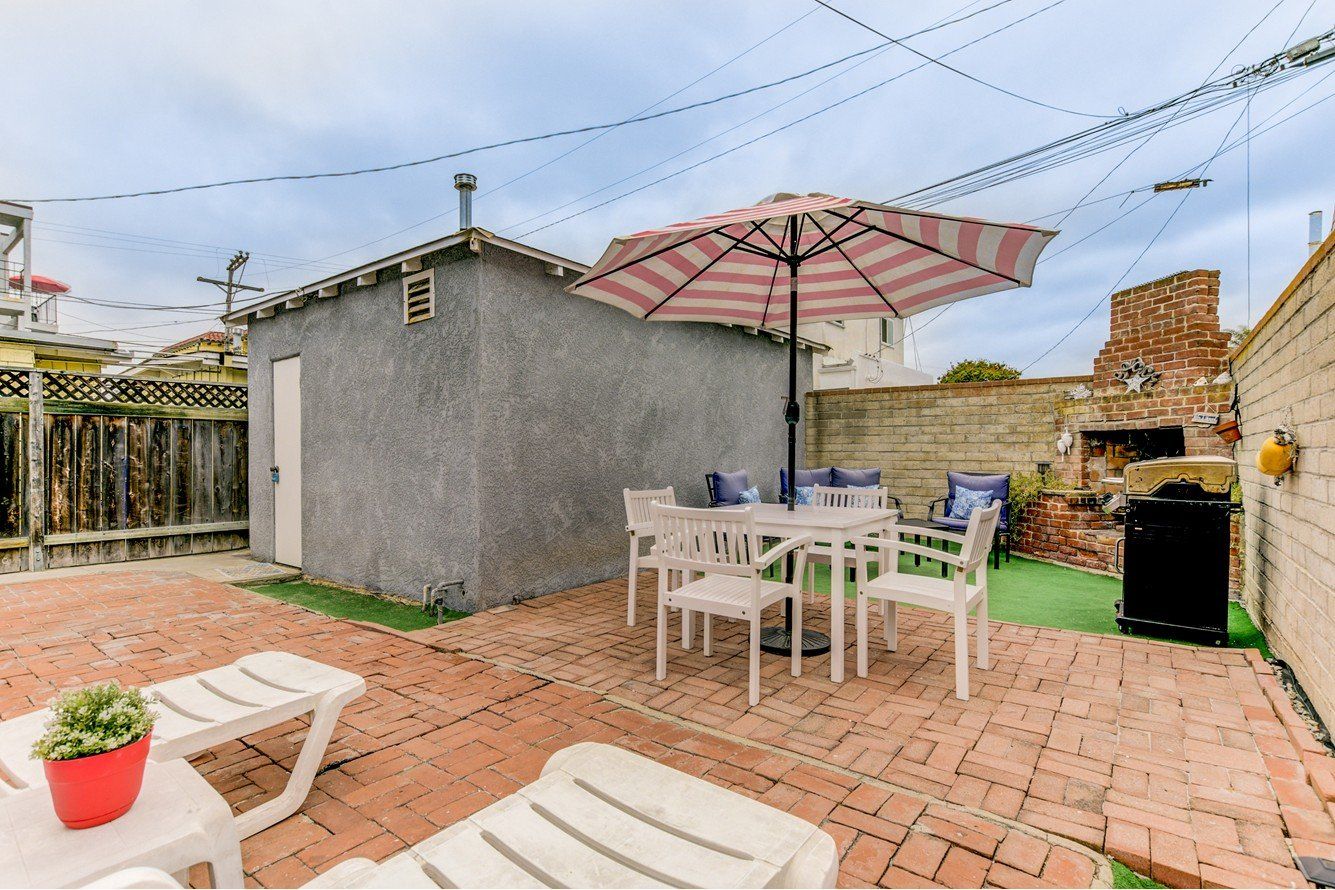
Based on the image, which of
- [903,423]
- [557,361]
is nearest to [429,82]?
[557,361]

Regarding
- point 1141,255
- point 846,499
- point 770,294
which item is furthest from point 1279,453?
point 1141,255

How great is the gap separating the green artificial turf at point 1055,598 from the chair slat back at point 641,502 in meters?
1.40

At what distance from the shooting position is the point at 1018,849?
5.92 ft

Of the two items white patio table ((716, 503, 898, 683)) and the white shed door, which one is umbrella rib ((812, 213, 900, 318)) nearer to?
white patio table ((716, 503, 898, 683))

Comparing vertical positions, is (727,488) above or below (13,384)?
below

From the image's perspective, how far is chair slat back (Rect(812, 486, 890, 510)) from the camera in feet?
15.3

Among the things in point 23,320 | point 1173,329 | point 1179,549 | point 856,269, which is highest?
point 23,320

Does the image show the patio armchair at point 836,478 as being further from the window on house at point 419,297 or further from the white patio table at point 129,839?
the white patio table at point 129,839

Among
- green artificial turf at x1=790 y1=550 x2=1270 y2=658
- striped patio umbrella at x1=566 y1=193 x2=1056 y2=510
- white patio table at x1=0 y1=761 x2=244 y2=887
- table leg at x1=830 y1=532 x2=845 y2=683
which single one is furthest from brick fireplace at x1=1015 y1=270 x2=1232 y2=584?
white patio table at x1=0 y1=761 x2=244 y2=887

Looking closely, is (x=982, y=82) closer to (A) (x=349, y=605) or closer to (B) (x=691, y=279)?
(B) (x=691, y=279)

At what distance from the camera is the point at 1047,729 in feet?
8.52

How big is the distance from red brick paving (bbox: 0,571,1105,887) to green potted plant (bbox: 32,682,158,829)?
0.60m

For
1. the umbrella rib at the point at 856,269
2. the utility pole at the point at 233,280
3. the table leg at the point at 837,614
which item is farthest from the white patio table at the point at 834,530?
the utility pole at the point at 233,280

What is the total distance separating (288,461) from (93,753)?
5.69 m
